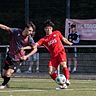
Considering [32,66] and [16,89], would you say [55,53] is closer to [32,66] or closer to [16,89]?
[16,89]

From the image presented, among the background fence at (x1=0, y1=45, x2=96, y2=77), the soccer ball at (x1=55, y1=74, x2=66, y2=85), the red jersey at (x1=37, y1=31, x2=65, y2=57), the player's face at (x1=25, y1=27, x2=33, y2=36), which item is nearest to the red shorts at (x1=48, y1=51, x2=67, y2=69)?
the red jersey at (x1=37, y1=31, x2=65, y2=57)

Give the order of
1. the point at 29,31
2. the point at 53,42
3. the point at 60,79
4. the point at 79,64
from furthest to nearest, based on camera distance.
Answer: the point at 79,64 → the point at 53,42 → the point at 60,79 → the point at 29,31

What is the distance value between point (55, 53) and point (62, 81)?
98 cm

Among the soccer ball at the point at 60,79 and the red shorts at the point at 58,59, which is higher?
the red shorts at the point at 58,59

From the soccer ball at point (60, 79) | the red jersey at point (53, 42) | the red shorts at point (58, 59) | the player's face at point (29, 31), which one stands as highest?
the player's face at point (29, 31)

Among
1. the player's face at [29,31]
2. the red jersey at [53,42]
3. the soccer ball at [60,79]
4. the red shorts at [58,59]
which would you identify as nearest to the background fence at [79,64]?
the red shorts at [58,59]

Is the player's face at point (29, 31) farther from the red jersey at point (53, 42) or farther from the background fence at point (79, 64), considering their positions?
the background fence at point (79, 64)

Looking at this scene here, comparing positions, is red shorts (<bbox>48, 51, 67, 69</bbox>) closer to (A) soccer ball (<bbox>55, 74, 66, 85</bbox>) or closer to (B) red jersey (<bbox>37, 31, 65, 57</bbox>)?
(B) red jersey (<bbox>37, 31, 65, 57</bbox>)

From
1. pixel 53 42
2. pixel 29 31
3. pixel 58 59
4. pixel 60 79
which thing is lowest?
pixel 60 79

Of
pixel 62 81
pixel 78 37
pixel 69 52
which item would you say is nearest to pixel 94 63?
pixel 69 52

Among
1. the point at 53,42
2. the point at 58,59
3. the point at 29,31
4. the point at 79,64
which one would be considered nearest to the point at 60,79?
the point at 58,59

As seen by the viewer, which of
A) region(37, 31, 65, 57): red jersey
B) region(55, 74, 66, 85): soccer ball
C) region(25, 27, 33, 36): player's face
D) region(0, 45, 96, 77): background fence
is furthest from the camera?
region(0, 45, 96, 77): background fence

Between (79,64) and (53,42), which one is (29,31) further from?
(79,64)

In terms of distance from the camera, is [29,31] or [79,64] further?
[79,64]
